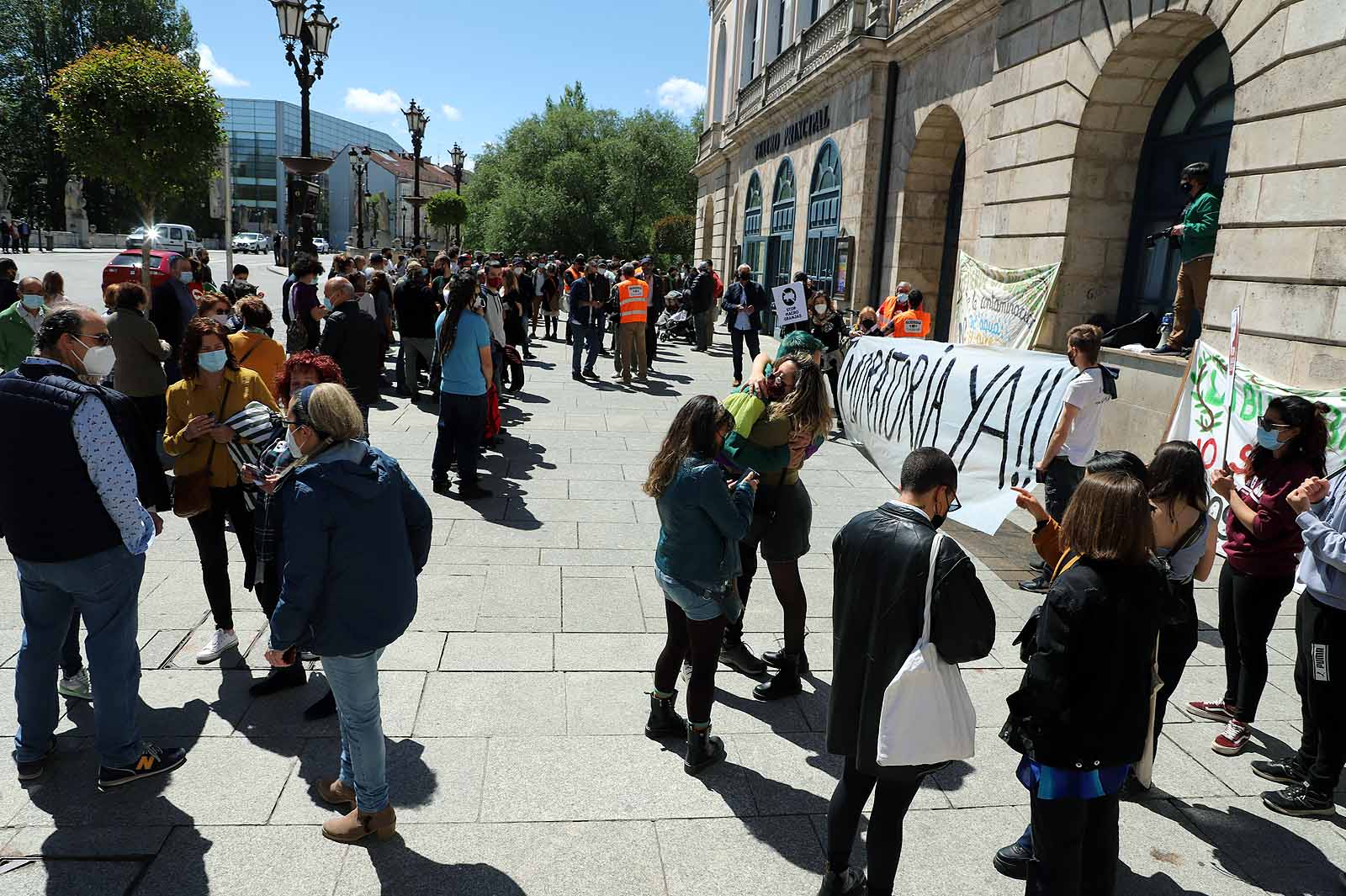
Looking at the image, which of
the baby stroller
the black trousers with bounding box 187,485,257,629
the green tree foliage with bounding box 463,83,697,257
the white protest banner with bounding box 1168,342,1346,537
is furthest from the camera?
the green tree foliage with bounding box 463,83,697,257

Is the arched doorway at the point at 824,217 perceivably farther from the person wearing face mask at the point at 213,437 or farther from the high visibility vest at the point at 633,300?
the person wearing face mask at the point at 213,437

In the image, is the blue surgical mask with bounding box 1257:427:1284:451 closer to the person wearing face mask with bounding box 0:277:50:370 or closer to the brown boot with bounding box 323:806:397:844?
the brown boot with bounding box 323:806:397:844

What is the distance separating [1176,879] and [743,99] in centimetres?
2809

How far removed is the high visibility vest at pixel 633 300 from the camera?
1443cm

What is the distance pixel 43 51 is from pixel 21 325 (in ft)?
184

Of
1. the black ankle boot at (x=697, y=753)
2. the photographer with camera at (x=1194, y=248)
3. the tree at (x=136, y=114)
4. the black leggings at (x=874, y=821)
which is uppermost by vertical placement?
the tree at (x=136, y=114)

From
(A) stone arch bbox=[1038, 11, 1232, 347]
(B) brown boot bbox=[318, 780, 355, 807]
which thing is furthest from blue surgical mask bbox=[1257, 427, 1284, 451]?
(A) stone arch bbox=[1038, 11, 1232, 347]

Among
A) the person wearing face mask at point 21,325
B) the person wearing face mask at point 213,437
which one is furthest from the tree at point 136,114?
the person wearing face mask at point 213,437

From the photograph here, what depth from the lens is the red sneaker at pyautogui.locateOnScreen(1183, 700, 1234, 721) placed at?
15.2 feet

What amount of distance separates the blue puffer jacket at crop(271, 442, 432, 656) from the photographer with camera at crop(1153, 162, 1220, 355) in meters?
8.28

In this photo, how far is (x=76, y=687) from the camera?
175 inches

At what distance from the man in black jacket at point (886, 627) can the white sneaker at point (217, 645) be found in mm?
3398

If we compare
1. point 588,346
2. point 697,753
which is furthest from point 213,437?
point 588,346

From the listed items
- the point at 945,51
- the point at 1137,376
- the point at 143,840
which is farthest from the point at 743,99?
the point at 143,840
